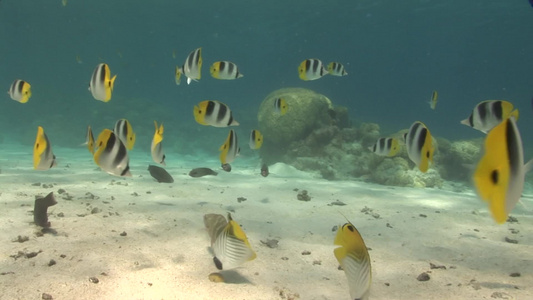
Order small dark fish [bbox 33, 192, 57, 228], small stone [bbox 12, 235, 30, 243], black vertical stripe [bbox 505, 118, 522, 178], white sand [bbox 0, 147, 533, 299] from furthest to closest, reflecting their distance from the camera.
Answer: small dark fish [bbox 33, 192, 57, 228], small stone [bbox 12, 235, 30, 243], white sand [bbox 0, 147, 533, 299], black vertical stripe [bbox 505, 118, 522, 178]

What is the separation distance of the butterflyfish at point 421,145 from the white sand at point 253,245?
1310 mm

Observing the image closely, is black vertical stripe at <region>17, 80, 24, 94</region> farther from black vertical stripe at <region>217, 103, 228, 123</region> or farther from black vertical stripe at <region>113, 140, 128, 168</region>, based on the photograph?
black vertical stripe at <region>113, 140, 128, 168</region>

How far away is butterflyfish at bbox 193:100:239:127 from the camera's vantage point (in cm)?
434

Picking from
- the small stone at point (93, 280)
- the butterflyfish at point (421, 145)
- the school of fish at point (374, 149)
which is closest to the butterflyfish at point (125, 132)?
the school of fish at point (374, 149)

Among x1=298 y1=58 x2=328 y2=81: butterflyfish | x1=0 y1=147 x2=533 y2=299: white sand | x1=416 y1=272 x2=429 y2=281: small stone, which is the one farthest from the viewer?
x1=298 y1=58 x2=328 y2=81: butterflyfish

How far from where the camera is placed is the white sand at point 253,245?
295 centimetres

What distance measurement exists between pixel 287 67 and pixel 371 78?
3550 centimetres

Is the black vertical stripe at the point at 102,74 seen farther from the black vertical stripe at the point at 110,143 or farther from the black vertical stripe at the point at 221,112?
the black vertical stripe at the point at 110,143

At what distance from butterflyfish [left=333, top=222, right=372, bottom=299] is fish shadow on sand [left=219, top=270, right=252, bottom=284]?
1.58 meters

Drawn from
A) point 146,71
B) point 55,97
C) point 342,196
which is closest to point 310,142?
point 342,196

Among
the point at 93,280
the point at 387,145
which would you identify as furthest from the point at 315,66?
the point at 93,280

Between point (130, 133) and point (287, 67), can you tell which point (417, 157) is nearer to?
point (130, 133)

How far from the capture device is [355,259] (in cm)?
183

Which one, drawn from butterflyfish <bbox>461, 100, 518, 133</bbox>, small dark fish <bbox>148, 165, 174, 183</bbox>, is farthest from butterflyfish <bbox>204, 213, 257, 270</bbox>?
small dark fish <bbox>148, 165, 174, 183</bbox>
